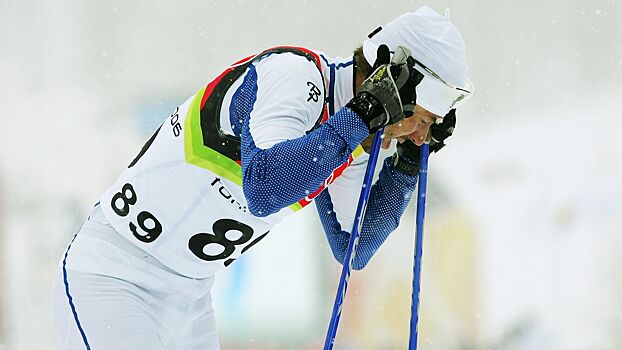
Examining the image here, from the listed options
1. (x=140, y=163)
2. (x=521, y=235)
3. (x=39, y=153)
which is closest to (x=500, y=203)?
(x=521, y=235)

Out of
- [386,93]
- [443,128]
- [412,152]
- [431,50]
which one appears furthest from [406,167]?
[386,93]

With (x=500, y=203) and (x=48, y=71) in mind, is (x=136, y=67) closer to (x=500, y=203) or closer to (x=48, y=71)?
(x=48, y=71)

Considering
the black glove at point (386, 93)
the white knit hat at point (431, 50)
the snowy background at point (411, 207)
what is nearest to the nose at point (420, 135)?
the white knit hat at point (431, 50)

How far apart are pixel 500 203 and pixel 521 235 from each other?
0.15 metres

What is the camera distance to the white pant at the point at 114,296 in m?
1.64

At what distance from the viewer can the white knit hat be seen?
164 cm

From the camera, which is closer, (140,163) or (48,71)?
(140,163)

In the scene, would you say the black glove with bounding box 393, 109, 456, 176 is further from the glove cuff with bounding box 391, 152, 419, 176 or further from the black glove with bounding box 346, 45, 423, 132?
the black glove with bounding box 346, 45, 423, 132

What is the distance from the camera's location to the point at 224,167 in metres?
1.65

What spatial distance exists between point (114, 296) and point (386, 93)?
2.06ft

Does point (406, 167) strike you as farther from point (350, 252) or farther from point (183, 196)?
point (183, 196)

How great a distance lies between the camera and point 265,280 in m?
3.69

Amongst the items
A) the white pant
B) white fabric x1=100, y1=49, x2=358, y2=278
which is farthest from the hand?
the white pant

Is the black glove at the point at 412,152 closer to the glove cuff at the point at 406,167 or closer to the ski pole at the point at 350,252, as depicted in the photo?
the glove cuff at the point at 406,167
